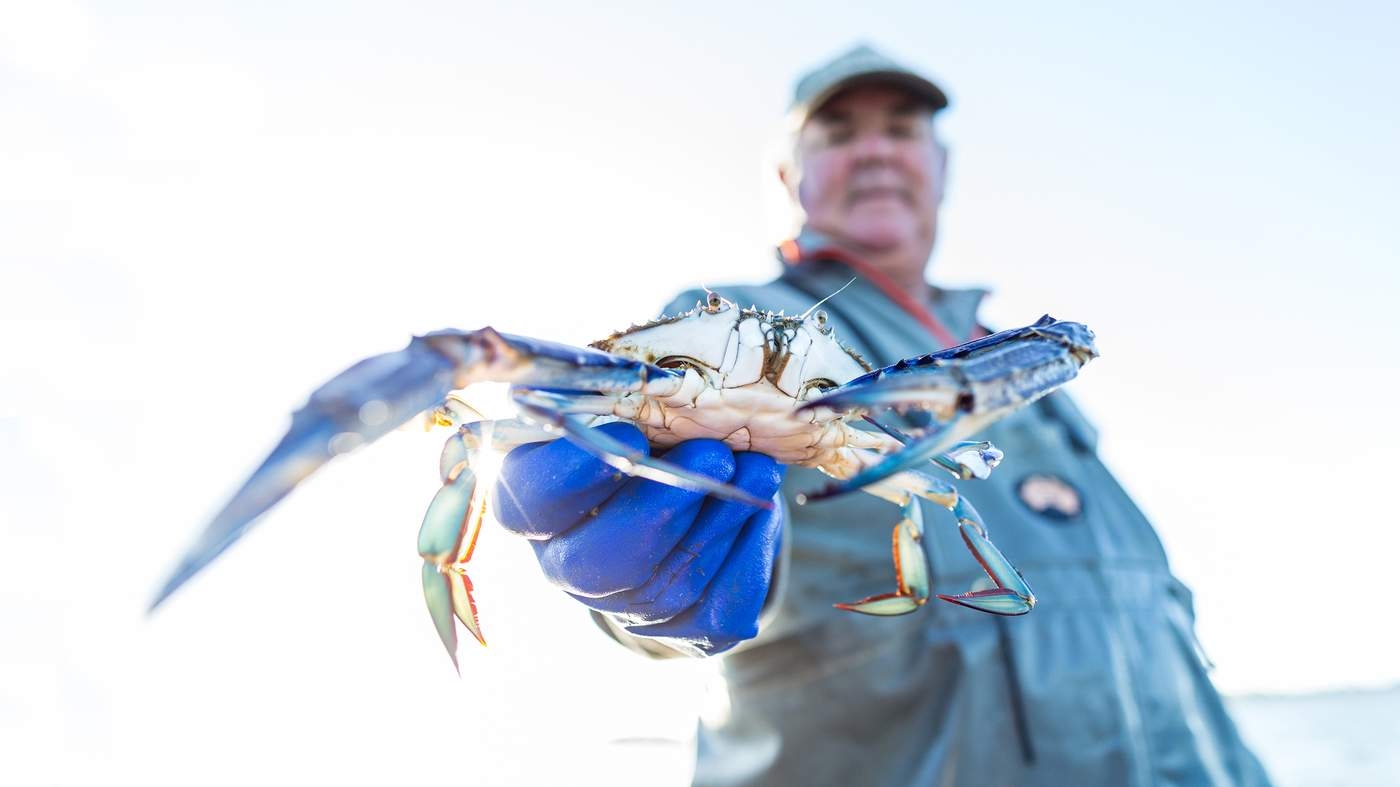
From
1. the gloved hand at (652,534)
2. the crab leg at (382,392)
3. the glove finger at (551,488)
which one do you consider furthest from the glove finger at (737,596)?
the crab leg at (382,392)

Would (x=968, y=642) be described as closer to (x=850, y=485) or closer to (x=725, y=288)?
(x=850, y=485)

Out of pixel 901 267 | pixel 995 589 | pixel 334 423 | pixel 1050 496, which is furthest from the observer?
pixel 901 267

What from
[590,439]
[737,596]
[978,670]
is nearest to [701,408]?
[590,439]

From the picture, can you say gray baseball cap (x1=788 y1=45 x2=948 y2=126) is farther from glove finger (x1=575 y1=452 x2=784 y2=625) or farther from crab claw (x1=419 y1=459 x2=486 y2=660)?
crab claw (x1=419 y1=459 x2=486 y2=660)

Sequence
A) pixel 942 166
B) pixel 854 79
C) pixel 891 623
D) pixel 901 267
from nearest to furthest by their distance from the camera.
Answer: pixel 891 623 → pixel 901 267 → pixel 854 79 → pixel 942 166

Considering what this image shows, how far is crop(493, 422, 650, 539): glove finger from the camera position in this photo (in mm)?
2463

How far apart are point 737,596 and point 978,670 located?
1.03m

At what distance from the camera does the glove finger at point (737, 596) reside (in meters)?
2.70

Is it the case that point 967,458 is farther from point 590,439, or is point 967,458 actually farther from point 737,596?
point 590,439

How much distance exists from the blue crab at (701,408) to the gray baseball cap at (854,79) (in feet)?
8.84

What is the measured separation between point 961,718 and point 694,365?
1651 mm

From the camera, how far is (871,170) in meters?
5.12

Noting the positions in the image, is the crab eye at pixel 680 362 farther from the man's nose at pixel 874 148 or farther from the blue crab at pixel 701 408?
the man's nose at pixel 874 148

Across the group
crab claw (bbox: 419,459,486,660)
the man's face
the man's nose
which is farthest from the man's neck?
crab claw (bbox: 419,459,486,660)
